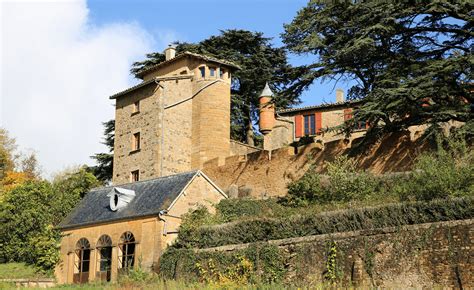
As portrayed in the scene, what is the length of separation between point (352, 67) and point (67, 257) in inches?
524

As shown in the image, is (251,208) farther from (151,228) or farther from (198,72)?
(198,72)

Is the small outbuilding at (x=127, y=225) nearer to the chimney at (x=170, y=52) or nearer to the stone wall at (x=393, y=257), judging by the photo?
the stone wall at (x=393, y=257)

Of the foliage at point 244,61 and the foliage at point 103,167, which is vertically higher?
the foliage at point 244,61

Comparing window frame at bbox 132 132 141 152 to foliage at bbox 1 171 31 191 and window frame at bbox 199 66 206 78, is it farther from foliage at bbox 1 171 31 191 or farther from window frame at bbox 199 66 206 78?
foliage at bbox 1 171 31 191

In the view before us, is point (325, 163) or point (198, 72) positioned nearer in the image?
point (325, 163)

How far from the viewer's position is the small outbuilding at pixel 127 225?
24.5 meters

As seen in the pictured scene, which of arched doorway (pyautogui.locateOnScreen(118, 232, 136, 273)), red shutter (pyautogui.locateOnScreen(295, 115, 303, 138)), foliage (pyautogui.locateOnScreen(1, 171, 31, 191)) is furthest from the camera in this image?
foliage (pyautogui.locateOnScreen(1, 171, 31, 191))

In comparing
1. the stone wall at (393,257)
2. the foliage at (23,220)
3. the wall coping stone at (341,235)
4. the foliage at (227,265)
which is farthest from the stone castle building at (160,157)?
the stone wall at (393,257)

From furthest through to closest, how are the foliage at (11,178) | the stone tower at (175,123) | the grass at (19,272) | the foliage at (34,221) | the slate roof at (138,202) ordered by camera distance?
the foliage at (11,178) < the stone tower at (175,123) < the foliage at (34,221) < the grass at (19,272) < the slate roof at (138,202)

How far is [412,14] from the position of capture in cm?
2331

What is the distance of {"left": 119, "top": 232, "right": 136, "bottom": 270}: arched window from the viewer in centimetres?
2484

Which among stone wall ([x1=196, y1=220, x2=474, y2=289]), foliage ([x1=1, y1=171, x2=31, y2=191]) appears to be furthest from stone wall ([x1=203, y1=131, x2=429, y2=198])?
foliage ([x1=1, y1=171, x2=31, y2=191])

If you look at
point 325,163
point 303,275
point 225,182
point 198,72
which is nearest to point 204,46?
point 198,72

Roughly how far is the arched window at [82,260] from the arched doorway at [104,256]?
59cm
